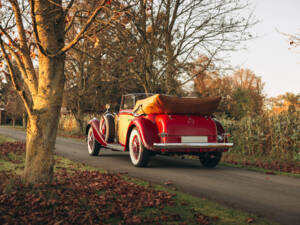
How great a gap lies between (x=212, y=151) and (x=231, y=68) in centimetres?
924

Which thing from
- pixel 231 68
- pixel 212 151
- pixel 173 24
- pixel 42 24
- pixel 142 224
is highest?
pixel 173 24

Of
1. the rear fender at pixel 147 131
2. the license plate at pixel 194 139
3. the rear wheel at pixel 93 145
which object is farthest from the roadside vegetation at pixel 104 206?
the rear wheel at pixel 93 145

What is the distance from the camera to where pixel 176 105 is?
336 inches

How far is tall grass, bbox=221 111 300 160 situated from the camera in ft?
36.7

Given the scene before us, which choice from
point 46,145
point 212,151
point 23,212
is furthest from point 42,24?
point 212,151

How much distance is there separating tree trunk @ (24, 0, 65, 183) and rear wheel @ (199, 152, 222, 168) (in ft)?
15.7

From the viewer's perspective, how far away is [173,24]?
17000mm

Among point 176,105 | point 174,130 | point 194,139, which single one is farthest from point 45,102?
point 194,139

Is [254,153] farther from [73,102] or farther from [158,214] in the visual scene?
[73,102]

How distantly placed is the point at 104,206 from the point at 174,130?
4070 mm

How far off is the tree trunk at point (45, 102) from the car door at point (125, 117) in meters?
4.12

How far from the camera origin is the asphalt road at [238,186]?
488 centimetres

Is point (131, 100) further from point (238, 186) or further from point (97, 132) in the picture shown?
point (238, 186)

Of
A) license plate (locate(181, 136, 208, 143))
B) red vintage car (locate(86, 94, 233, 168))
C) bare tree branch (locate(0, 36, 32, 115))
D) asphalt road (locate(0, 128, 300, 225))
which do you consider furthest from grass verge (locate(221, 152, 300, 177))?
bare tree branch (locate(0, 36, 32, 115))
